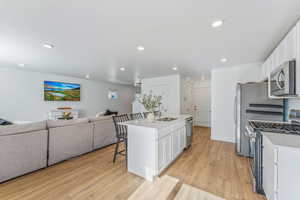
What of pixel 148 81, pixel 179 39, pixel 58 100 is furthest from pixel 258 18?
pixel 58 100

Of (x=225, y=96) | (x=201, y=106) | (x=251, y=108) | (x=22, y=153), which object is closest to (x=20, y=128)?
(x=22, y=153)

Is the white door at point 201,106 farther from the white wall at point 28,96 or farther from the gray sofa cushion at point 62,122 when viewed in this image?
the white wall at point 28,96

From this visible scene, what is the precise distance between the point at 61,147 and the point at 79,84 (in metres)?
4.37

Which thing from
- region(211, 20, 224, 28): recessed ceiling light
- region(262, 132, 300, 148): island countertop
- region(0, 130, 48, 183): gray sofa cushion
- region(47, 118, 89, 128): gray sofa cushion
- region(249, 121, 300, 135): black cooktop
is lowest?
region(0, 130, 48, 183): gray sofa cushion

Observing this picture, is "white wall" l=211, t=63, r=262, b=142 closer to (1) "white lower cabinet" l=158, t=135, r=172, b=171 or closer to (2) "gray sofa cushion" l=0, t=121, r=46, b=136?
Answer: (1) "white lower cabinet" l=158, t=135, r=172, b=171

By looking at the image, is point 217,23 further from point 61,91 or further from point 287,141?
point 61,91

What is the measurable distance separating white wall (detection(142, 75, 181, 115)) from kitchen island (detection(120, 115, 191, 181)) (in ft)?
9.62

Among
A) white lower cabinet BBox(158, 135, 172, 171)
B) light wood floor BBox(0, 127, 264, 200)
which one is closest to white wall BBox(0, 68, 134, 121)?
light wood floor BBox(0, 127, 264, 200)

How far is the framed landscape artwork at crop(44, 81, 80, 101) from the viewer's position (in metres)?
5.27

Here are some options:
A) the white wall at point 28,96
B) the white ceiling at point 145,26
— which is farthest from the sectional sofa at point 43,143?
the white wall at point 28,96

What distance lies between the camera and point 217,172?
2414mm

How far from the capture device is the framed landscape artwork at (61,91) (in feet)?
17.3

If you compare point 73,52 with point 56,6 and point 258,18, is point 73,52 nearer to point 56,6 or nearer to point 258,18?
point 56,6

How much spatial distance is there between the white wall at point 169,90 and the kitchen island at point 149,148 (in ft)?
9.62
